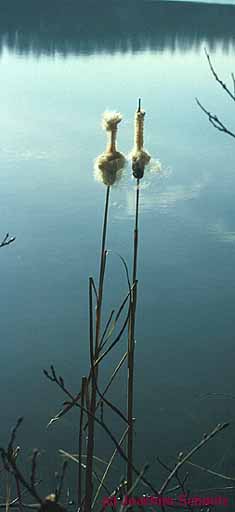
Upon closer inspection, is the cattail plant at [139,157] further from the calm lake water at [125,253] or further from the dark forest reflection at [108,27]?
the dark forest reflection at [108,27]

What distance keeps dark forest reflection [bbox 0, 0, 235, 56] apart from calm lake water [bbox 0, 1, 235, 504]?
2.08 metres

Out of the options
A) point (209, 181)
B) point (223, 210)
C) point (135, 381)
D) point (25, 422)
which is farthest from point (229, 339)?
point (209, 181)

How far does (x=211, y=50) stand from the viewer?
28.2 ft

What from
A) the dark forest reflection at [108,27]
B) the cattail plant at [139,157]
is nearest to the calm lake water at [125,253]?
the cattail plant at [139,157]

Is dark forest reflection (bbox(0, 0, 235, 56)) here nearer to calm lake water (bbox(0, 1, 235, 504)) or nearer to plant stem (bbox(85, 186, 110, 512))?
calm lake water (bbox(0, 1, 235, 504))

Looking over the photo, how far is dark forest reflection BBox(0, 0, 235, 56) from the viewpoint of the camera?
9.03 m

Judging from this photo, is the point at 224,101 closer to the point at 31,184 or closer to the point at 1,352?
the point at 31,184

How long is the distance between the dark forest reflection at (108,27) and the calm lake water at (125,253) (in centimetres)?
208

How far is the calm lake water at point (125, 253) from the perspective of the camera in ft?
7.44

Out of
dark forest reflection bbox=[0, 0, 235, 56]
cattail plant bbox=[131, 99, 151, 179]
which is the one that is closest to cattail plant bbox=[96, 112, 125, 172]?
cattail plant bbox=[131, 99, 151, 179]

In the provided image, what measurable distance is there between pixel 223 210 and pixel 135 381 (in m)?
1.58

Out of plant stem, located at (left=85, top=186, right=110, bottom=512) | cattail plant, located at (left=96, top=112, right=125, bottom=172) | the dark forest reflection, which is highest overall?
the dark forest reflection

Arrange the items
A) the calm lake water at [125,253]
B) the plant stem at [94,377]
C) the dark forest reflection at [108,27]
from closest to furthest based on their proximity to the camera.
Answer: the plant stem at [94,377] < the calm lake water at [125,253] < the dark forest reflection at [108,27]

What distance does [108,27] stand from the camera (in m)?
10.3
